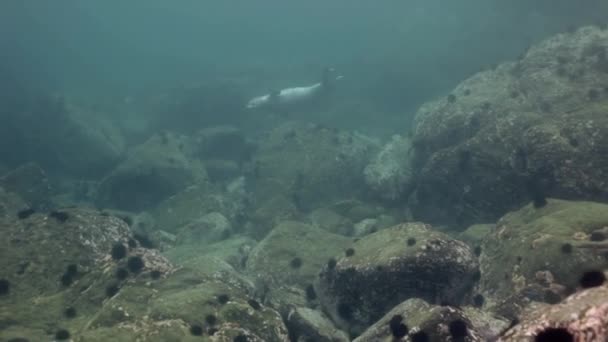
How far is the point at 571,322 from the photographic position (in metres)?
6.80

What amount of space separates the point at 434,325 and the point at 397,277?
22.2 feet

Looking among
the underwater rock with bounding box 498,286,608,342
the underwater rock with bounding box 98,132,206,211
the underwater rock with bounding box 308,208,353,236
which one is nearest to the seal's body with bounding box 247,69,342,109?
the underwater rock with bounding box 98,132,206,211

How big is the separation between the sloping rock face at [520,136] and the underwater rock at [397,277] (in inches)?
364

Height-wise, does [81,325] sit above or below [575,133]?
below

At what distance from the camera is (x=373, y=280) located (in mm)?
17984

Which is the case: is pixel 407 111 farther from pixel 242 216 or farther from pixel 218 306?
pixel 218 306

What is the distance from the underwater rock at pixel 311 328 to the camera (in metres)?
17.5

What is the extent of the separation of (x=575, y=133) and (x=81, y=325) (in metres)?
25.4

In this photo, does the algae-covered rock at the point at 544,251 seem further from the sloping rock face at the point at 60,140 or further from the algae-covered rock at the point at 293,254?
the sloping rock face at the point at 60,140

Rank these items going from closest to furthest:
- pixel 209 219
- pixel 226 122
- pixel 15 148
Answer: pixel 209 219
pixel 15 148
pixel 226 122

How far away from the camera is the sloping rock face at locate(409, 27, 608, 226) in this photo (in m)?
23.1

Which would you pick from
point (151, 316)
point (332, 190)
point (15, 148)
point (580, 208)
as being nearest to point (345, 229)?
point (332, 190)

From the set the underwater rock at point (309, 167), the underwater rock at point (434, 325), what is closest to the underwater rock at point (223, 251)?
the underwater rock at point (309, 167)

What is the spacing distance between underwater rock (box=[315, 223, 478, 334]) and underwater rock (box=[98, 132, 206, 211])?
28457mm
